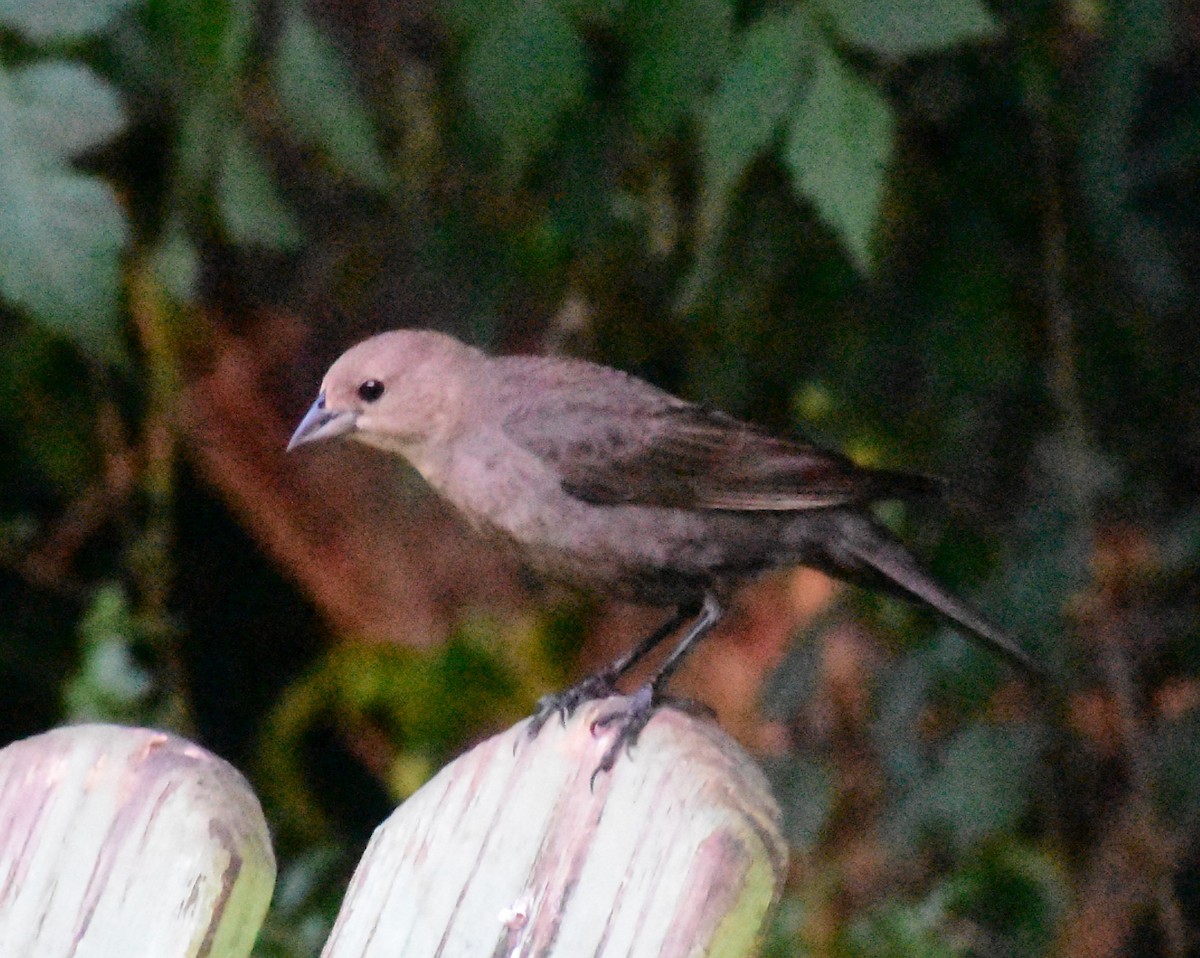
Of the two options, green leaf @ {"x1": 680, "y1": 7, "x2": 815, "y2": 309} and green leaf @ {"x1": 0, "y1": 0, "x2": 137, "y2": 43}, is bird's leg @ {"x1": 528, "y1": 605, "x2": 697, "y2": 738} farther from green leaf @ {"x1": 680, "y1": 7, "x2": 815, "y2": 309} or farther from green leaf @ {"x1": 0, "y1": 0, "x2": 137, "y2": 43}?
green leaf @ {"x1": 0, "y1": 0, "x2": 137, "y2": 43}

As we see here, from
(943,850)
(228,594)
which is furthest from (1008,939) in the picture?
(228,594)

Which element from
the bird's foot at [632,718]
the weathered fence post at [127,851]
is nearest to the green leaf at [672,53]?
the bird's foot at [632,718]

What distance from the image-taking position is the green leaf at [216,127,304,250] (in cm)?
233

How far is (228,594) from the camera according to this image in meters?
4.77

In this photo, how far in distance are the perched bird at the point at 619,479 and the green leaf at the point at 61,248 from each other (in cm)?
71

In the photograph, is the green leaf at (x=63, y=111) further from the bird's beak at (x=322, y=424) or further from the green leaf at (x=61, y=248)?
the bird's beak at (x=322, y=424)

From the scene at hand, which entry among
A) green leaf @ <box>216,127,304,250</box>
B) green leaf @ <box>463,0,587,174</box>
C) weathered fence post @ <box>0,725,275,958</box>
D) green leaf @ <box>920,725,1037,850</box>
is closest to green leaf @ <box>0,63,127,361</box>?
green leaf @ <box>216,127,304,250</box>

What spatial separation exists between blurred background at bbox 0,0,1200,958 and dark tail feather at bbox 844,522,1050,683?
0.21 meters

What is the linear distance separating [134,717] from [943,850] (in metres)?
1.74

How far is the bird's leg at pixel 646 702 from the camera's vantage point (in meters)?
1.39

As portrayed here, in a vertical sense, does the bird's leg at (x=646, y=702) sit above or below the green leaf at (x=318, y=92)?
below

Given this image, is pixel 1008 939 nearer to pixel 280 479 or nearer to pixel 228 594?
pixel 280 479

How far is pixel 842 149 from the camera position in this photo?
207cm

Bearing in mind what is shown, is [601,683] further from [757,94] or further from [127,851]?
[127,851]
